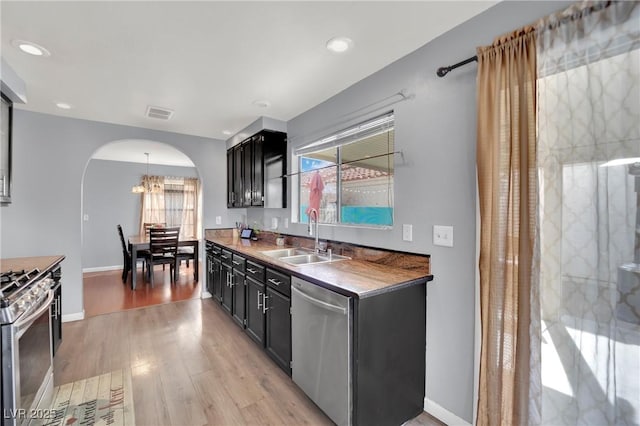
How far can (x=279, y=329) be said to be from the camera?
2.27 meters

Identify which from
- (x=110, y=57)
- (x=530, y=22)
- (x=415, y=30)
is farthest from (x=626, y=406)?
(x=110, y=57)

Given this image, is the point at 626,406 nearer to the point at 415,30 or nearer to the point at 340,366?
the point at 340,366

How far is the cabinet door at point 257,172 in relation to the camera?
356 centimetres

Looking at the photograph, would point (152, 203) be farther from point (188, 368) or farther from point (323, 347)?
point (323, 347)

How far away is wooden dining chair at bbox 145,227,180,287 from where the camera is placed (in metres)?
4.89

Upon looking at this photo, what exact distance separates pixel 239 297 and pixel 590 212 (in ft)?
9.46

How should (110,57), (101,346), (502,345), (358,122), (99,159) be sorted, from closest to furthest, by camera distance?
(502,345)
(110,57)
(358,122)
(101,346)
(99,159)

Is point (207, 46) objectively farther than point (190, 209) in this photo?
No

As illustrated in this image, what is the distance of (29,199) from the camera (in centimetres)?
327

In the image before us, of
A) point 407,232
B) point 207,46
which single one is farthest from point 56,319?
point 407,232

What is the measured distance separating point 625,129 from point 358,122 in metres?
1.76

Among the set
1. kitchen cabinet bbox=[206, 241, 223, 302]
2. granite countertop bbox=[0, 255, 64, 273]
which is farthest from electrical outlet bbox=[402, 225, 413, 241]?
granite countertop bbox=[0, 255, 64, 273]

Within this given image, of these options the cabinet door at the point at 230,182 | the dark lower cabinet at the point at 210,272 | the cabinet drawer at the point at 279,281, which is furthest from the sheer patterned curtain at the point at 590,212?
the cabinet door at the point at 230,182

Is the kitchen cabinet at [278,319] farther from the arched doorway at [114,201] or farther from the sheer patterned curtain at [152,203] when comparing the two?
the sheer patterned curtain at [152,203]
